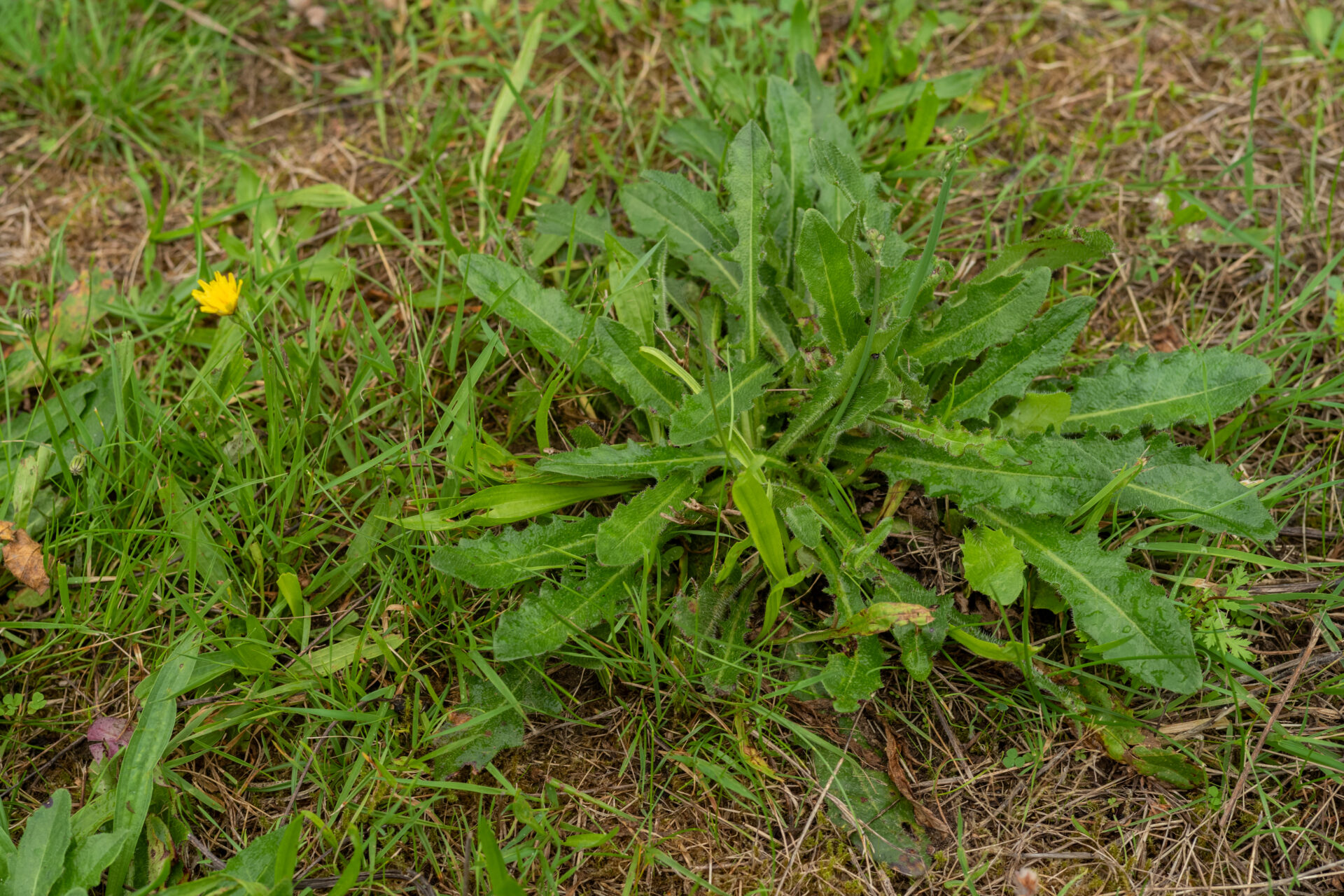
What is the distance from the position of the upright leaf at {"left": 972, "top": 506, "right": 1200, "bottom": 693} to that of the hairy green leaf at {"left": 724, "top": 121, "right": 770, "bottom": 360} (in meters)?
0.86

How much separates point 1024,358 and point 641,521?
1.04 meters

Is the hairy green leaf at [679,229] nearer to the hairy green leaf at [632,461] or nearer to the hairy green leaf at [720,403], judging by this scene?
the hairy green leaf at [720,403]

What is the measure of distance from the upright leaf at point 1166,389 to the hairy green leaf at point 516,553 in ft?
4.18

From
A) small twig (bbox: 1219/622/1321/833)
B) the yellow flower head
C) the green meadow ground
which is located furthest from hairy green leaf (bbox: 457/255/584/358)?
small twig (bbox: 1219/622/1321/833)

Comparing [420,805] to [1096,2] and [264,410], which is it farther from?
[1096,2]

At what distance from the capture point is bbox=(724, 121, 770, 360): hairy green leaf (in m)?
2.29

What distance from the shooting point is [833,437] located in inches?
82.0

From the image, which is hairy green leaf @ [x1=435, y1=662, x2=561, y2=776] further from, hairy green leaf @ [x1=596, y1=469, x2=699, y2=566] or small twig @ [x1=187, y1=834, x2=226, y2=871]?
small twig @ [x1=187, y1=834, x2=226, y2=871]

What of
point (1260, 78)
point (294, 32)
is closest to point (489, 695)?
point (294, 32)

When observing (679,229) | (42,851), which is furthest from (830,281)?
(42,851)

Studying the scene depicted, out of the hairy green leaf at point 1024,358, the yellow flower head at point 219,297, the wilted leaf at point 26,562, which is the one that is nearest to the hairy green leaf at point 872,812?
the hairy green leaf at point 1024,358

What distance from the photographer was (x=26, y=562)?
7.06 feet

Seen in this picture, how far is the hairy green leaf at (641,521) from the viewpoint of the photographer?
1.95m

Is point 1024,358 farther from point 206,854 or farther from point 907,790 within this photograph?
point 206,854
